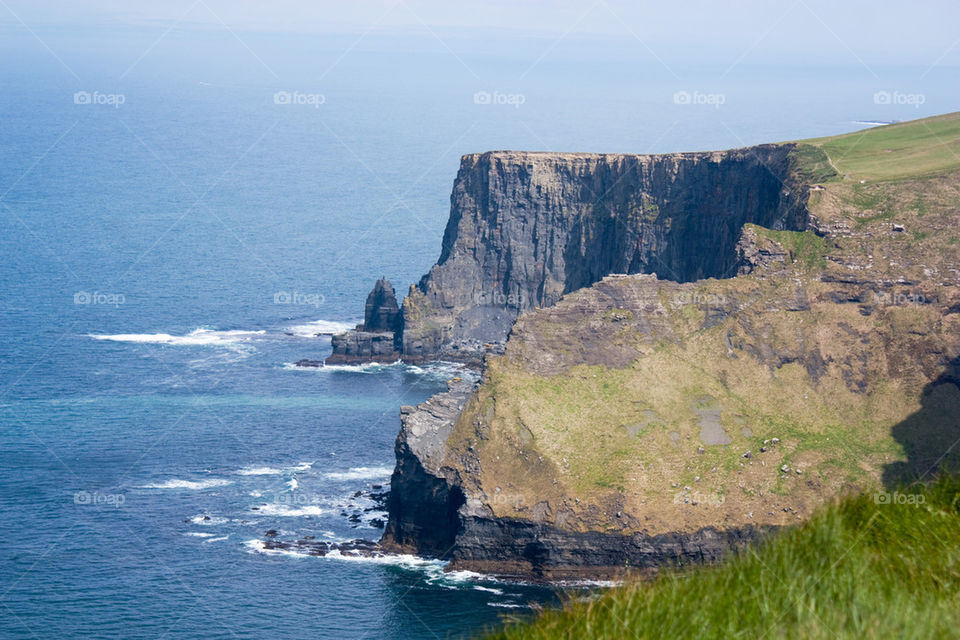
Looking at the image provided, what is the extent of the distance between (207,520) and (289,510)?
8266mm

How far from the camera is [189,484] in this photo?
414 feet

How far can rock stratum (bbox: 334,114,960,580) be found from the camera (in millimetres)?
102125

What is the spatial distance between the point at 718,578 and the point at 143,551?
94697 millimetres

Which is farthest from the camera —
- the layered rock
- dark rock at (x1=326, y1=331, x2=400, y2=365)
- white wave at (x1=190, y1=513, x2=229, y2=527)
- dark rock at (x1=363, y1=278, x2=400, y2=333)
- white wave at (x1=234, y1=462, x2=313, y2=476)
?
dark rock at (x1=363, y1=278, x2=400, y2=333)

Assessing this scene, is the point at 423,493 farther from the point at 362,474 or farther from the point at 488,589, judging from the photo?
the point at 362,474

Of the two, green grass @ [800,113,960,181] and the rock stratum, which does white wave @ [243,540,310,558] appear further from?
green grass @ [800,113,960,181]

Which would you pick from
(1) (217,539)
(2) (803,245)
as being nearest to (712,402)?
(2) (803,245)

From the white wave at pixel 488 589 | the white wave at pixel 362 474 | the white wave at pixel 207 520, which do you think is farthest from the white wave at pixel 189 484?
the white wave at pixel 488 589

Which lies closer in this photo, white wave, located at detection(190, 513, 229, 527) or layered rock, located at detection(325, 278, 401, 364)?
white wave, located at detection(190, 513, 229, 527)

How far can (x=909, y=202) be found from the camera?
410ft

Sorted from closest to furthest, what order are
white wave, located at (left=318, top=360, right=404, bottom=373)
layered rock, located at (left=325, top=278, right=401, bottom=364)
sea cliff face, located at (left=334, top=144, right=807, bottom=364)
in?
sea cliff face, located at (left=334, top=144, right=807, bottom=364)
white wave, located at (left=318, top=360, right=404, bottom=373)
layered rock, located at (left=325, top=278, right=401, bottom=364)

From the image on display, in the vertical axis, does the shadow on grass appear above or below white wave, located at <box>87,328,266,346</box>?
below

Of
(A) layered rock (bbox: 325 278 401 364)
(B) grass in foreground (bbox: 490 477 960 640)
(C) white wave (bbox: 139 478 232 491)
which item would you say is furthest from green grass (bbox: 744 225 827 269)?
(B) grass in foreground (bbox: 490 477 960 640)

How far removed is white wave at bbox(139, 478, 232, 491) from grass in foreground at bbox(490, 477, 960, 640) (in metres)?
108
